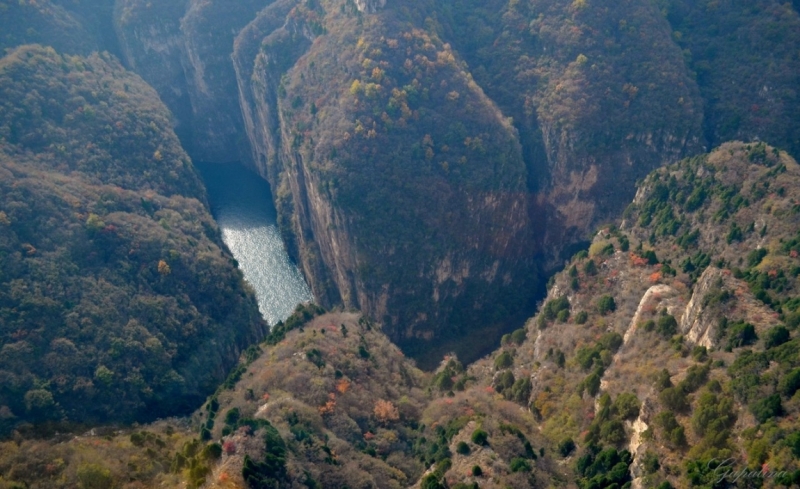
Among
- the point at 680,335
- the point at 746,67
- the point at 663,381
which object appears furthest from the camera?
the point at 746,67

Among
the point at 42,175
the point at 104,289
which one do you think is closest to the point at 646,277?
the point at 104,289

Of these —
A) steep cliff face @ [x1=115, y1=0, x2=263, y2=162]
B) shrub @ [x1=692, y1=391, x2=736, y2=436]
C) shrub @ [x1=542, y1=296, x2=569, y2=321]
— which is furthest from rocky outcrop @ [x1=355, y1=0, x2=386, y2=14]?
shrub @ [x1=692, y1=391, x2=736, y2=436]

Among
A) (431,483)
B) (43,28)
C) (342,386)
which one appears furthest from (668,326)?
(43,28)

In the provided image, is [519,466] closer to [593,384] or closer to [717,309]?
[593,384]

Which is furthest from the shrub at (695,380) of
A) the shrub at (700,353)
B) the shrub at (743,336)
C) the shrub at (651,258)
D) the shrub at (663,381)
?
the shrub at (651,258)

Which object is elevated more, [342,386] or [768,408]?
[342,386]

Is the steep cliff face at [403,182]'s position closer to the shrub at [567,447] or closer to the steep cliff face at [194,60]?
the shrub at [567,447]

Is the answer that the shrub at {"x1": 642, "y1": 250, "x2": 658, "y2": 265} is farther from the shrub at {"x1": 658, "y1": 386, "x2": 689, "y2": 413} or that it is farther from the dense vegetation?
the dense vegetation

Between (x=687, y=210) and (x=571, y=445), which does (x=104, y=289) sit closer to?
(x=571, y=445)
